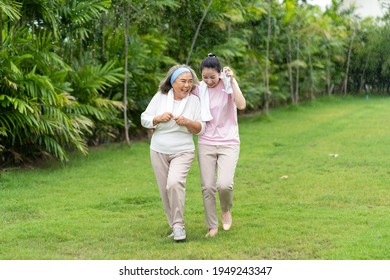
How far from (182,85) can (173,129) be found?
0.34 meters

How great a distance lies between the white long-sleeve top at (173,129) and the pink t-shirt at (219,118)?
107 millimetres

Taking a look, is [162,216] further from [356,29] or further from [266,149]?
[356,29]

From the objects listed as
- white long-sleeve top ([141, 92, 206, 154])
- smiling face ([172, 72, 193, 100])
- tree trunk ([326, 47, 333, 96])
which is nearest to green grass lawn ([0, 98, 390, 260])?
white long-sleeve top ([141, 92, 206, 154])

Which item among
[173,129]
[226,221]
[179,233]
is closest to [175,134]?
[173,129]

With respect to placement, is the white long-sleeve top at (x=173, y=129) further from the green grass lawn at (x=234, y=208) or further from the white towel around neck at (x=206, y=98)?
the green grass lawn at (x=234, y=208)

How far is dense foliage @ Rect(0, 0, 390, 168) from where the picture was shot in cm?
885

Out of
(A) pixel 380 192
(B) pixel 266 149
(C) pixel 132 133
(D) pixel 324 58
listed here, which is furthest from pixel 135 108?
(D) pixel 324 58

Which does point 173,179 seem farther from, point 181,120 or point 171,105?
point 171,105

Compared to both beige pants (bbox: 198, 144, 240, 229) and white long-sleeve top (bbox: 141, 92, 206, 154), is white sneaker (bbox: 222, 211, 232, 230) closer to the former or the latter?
beige pants (bbox: 198, 144, 240, 229)

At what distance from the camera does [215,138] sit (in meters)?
5.37

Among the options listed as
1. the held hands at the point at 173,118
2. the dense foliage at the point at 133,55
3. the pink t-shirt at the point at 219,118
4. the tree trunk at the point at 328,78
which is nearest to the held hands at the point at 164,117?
the held hands at the point at 173,118

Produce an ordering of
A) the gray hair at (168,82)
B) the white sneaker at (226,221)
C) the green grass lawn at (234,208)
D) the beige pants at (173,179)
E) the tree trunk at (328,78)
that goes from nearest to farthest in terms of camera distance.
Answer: the green grass lawn at (234,208) → the beige pants at (173,179) → the gray hair at (168,82) → the white sneaker at (226,221) → the tree trunk at (328,78)

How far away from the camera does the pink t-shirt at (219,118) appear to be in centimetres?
534

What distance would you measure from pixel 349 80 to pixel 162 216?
488 inches
